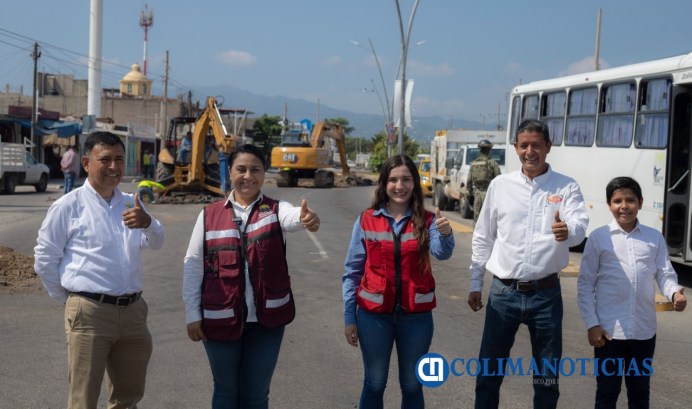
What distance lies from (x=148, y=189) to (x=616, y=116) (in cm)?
1526

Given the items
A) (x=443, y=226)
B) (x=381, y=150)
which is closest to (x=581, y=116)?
(x=443, y=226)

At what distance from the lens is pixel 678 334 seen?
818 centimetres

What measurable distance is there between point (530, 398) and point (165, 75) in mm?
58260

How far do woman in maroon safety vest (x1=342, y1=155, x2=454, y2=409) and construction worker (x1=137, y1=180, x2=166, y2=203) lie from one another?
19.9m

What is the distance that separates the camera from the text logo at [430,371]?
426 centimetres

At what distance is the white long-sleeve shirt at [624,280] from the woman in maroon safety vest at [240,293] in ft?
5.31

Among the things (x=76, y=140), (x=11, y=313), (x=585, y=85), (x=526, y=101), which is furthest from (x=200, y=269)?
(x=76, y=140)

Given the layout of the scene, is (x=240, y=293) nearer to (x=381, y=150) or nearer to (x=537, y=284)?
(x=537, y=284)

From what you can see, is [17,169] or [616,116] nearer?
[616,116]

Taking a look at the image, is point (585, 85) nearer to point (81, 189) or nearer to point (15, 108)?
A: point (81, 189)

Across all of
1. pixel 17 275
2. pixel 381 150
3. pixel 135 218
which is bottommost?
pixel 17 275

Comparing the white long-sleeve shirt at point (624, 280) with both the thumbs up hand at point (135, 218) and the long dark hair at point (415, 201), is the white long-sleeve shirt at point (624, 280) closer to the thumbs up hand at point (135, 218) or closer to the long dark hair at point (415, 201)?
the long dark hair at point (415, 201)

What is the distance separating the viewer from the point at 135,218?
4133mm

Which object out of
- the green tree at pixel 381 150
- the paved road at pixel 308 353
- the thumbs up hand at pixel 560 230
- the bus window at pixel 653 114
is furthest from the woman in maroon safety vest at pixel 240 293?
the green tree at pixel 381 150
